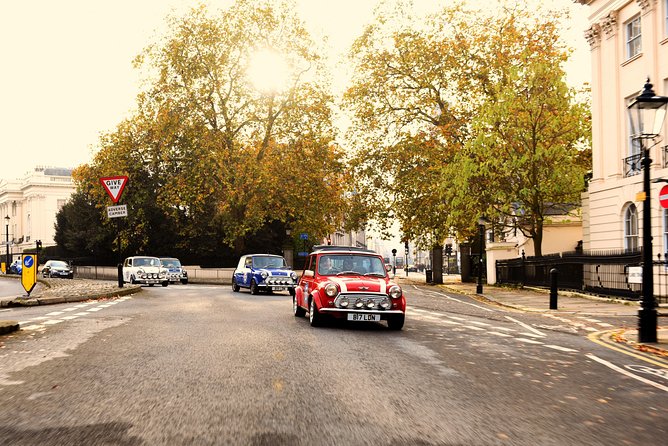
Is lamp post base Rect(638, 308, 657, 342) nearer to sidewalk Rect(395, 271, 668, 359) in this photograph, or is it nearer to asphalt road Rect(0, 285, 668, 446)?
sidewalk Rect(395, 271, 668, 359)

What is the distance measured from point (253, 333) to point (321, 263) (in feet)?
9.23

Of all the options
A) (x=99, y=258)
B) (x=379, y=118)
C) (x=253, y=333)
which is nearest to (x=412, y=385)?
(x=253, y=333)

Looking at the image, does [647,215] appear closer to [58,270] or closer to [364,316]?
[364,316]

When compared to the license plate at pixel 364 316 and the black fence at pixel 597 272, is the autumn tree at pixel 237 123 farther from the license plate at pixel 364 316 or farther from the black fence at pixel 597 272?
A: the license plate at pixel 364 316

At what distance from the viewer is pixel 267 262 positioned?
2658 centimetres

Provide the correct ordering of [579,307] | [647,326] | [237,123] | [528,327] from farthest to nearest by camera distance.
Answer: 1. [237,123]
2. [579,307]
3. [528,327]
4. [647,326]

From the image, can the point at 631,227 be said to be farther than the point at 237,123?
No

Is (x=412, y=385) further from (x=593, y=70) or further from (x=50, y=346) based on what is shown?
(x=593, y=70)

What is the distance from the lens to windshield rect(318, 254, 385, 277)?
1361 cm

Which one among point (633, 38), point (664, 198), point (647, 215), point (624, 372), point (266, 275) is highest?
point (633, 38)

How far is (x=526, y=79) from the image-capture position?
30.6 metres

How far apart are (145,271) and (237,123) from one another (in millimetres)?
11170

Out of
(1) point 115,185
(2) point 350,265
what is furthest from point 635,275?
(1) point 115,185

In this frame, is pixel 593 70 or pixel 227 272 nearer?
pixel 593 70
